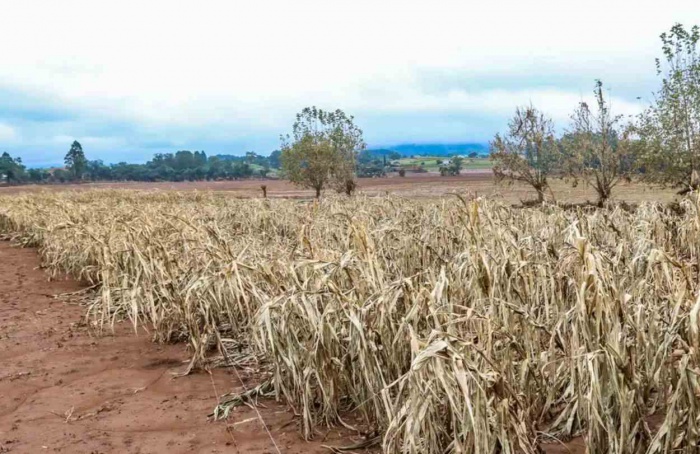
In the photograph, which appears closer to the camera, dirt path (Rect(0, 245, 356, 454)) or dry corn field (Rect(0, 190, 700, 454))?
dry corn field (Rect(0, 190, 700, 454))

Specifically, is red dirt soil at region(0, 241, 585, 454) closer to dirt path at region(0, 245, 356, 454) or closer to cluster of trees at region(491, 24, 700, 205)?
dirt path at region(0, 245, 356, 454)

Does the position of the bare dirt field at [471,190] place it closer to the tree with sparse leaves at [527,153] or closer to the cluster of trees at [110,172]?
the tree with sparse leaves at [527,153]

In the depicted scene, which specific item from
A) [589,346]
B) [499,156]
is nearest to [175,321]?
[589,346]

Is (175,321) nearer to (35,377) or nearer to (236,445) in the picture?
(35,377)

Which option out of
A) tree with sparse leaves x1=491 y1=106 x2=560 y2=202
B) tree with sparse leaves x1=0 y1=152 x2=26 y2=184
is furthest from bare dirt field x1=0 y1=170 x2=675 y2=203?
tree with sparse leaves x1=0 y1=152 x2=26 y2=184

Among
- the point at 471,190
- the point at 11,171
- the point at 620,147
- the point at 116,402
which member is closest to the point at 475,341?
the point at 116,402

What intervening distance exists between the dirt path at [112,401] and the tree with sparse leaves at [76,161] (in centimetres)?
9449

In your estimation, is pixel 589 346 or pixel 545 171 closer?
pixel 589 346

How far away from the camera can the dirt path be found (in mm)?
3516

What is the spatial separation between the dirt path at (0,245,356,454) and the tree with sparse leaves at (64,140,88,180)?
310 feet

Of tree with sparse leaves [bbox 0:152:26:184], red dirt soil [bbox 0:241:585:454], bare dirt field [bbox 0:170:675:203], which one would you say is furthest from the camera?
tree with sparse leaves [bbox 0:152:26:184]

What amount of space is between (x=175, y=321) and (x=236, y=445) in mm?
2264

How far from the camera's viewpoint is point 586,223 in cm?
630

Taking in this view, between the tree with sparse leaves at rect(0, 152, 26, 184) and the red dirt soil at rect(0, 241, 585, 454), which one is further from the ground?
the tree with sparse leaves at rect(0, 152, 26, 184)
